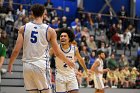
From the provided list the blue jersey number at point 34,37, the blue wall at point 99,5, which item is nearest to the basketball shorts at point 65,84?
the blue jersey number at point 34,37

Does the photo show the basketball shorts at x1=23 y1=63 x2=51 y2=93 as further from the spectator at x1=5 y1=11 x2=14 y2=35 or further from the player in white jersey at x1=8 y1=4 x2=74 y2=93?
the spectator at x1=5 y1=11 x2=14 y2=35

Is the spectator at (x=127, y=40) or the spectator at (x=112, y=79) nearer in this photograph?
the spectator at (x=112, y=79)

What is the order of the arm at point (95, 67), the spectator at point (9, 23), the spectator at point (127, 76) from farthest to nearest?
the spectator at point (127, 76), the spectator at point (9, 23), the arm at point (95, 67)

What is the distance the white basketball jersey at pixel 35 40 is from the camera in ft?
20.3

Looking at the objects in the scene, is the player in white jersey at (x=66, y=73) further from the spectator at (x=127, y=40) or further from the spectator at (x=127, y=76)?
the spectator at (x=127, y=40)

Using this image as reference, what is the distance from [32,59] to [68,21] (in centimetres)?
1869

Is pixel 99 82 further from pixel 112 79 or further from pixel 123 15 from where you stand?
pixel 123 15

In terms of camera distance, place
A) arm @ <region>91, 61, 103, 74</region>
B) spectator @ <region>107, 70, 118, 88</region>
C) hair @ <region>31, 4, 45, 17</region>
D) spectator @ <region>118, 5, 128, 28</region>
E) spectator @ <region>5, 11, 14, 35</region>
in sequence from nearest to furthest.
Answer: hair @ <region>31, 4, 45, 17</region>
arm @ <region>91, 61, 103, 74</region>
spectator @ <region>5, 11, 14, 35</region>
spectator @ <region>107, 70, 118, 88</region>
spectator @ <region>118, 5, 128, 28</region>

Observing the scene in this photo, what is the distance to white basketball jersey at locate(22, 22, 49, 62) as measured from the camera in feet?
20.3

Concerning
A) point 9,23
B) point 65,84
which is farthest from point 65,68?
point 9,23

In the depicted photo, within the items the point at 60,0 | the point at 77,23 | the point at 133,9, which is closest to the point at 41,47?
the point at 77,23

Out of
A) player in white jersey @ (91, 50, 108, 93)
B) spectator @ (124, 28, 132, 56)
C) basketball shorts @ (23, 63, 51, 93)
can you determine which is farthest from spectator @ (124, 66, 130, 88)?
basketball shorts @ (23, 63, 51, 93)

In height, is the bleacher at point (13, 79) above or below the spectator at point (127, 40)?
below

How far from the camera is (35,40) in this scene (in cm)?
618
